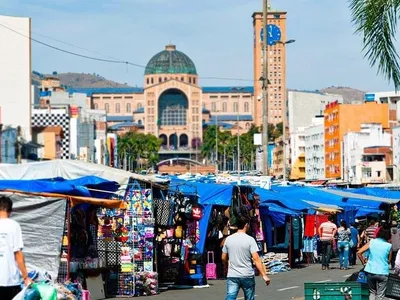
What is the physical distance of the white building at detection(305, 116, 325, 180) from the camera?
141 meters

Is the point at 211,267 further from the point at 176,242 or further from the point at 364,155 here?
the point at 364,155

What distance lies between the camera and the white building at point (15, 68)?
100m

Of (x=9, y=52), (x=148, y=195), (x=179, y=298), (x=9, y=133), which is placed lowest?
(x=179, y=298)

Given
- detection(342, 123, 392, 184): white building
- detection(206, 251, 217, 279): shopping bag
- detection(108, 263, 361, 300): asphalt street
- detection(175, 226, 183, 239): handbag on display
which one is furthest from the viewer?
detection(342, 123, 392, 184): white building

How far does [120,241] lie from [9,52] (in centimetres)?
8004

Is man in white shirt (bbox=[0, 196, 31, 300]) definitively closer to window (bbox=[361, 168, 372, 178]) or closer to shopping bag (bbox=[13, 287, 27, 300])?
shopping bag (bbox=[13, 287, 27, 300])

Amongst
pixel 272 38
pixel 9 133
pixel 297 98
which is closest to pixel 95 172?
pixel 272 38

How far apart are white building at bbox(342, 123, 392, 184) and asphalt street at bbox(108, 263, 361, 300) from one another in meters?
79.1

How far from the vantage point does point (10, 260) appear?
11.7 meters

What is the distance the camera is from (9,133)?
8856 centimetres

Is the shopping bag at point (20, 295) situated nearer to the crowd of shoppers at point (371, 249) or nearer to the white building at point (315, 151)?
the crowd of shoppers at point (371, 249)

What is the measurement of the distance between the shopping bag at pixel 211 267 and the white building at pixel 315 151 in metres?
110

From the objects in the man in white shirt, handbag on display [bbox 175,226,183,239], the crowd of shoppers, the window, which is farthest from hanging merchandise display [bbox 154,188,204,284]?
the window

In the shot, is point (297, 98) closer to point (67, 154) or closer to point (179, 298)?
point (67, 154)
